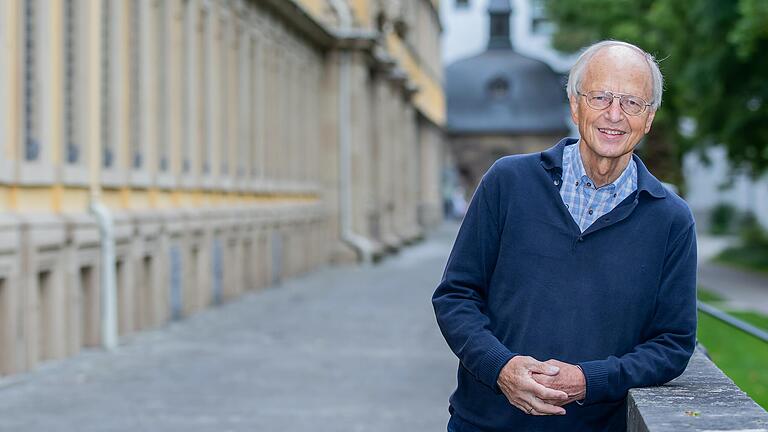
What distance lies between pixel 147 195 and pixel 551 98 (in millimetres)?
73683

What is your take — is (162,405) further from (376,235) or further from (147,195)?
(376,235)

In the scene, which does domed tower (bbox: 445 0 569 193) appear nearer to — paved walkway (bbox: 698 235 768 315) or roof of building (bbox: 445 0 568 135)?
roof of building (bbox: 445 0 568 135)

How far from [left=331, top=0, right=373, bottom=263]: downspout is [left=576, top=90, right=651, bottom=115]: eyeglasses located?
1131 inches

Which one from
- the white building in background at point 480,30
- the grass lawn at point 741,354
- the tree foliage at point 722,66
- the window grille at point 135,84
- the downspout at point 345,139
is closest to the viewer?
the grass lawn at point 741,354

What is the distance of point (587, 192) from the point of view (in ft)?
13.1

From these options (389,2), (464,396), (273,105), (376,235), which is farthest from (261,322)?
(389,2)

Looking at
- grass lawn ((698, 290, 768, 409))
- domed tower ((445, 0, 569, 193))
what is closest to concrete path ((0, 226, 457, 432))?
grass lawn ((698, 290, 768, 409))

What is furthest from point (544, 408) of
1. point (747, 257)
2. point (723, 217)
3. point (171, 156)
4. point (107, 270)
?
point (723, 217)

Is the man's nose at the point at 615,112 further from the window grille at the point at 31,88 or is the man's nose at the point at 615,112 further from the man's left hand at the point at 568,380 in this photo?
the window grille at the point at 31,88

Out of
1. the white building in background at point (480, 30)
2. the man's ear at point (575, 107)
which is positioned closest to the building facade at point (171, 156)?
the man's ear at point (575, 107)

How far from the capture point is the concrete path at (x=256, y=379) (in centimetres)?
972

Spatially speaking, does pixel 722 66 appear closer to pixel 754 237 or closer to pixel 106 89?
pixel 106 89

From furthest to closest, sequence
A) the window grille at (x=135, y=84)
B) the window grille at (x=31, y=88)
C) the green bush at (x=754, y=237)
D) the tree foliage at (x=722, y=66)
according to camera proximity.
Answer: the green bush at (x=754, y=237), the tree foliage at (x=722, y=66), the window grille at (x=135, y=84), the window grille at (x=31, y=88)

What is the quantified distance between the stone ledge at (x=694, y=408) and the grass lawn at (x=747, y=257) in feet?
104
